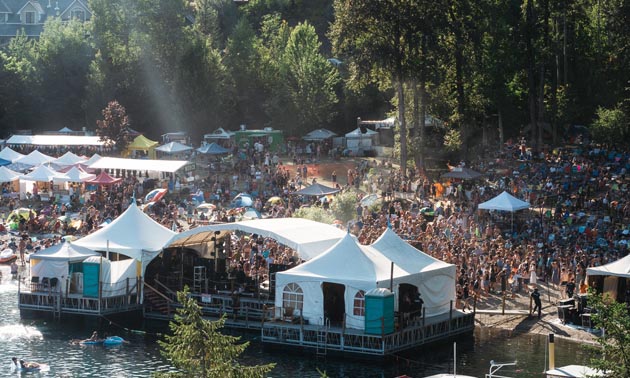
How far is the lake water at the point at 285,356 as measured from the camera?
30375mm

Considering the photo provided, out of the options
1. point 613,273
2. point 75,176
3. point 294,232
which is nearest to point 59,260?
point 294,232

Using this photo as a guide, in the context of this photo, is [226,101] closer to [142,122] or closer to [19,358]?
[142,122]

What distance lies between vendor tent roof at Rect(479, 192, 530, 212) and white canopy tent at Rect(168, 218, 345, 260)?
31.4 ft

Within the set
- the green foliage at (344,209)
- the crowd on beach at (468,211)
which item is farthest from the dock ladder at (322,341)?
the green foliage at (344,209)

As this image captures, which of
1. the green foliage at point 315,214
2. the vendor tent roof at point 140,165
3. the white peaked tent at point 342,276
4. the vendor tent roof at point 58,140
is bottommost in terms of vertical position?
the white peaked tent at point 342,276

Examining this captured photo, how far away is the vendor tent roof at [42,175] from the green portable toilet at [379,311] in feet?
103

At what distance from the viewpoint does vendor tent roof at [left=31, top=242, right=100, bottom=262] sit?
36781 millimetres

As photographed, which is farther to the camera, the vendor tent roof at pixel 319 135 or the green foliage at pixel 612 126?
the vendor tent roof at pixel 319 135

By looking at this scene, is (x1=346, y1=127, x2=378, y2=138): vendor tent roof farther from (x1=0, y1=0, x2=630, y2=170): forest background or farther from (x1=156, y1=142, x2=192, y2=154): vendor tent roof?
(x1=156, y1=142, x2=192, y2=154): vendor tent roof

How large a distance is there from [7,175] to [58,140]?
1330cm

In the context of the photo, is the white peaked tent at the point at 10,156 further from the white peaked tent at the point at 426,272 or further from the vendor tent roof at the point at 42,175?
the white peaked tent at the point at 426,272

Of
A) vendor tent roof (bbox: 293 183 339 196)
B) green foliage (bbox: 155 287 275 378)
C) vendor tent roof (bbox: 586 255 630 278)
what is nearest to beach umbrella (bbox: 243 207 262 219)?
vendor tent roof (bbox: 293 183 339 196)

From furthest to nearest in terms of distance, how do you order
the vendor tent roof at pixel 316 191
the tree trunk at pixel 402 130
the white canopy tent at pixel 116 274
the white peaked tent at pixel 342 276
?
the tree trunk at pixel 402 130
the vendor tent roof at pixel 316 191
the white canopy tent at pixel 116 274
the white peaked tent at pixel 342 276

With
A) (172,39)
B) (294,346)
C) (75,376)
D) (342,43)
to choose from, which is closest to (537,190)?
(342,43)
